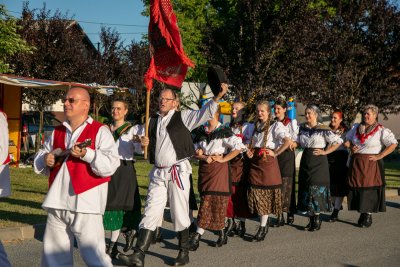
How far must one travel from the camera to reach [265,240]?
29.3 ft

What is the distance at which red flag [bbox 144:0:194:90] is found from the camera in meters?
7.14

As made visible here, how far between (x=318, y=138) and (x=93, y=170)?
5.45 m

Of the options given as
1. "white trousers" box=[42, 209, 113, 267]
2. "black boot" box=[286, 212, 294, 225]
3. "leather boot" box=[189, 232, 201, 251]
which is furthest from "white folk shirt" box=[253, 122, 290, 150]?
"white trousers" box=[42, 209, 113, 267]

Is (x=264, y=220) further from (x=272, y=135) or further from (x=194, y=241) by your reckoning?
(x=194, y=241)

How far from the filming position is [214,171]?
27.3ft

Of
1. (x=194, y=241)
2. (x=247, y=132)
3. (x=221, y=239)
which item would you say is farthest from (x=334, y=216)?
(x=194, y=241)

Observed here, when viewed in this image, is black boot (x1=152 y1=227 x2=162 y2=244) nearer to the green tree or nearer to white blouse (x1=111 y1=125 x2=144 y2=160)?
white blouse (x1=111 y1=125 x2=144 y2=160)

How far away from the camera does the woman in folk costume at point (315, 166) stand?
390 inches

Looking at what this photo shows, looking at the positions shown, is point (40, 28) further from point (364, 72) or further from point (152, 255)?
point (152, 255)

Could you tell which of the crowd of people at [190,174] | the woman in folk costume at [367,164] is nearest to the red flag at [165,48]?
the crowd of people at [190,174]

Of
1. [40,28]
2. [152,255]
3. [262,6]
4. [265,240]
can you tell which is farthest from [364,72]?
[152,255]

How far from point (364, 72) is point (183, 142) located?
17.1 metres

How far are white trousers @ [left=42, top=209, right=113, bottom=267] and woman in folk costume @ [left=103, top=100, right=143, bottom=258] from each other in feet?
7.38

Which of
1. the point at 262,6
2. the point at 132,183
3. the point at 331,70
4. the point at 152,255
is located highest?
the point at 262,6
